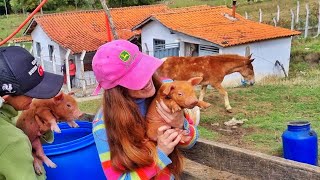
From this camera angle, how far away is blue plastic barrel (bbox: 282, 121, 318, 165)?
328 cm

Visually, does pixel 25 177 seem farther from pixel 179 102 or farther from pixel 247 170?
pixel 247 170

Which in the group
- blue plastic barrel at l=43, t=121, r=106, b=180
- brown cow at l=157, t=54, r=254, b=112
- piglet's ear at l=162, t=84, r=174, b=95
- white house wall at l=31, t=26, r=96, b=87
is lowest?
white house wall at l=31, t=26, r=96, b=87

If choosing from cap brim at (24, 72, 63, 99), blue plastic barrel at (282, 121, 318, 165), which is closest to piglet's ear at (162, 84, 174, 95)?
cap brim at (24, 72, 63, 99)

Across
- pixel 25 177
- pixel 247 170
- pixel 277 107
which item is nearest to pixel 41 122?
pixel 25 177

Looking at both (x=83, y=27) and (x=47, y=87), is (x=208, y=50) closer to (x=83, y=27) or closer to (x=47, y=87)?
(x=83, y=27)

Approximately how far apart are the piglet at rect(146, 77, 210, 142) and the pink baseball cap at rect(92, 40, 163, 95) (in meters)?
0.11

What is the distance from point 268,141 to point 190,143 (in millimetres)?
2912

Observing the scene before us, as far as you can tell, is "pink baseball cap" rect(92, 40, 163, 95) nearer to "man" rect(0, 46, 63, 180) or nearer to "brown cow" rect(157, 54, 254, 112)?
"man" rect(0, 46, 63, 180)

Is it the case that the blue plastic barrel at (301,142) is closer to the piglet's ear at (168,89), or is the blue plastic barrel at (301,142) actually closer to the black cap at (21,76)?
the piglet's ear at (168,89)

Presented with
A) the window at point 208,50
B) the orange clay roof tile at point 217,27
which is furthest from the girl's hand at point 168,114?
the window at point 208,50

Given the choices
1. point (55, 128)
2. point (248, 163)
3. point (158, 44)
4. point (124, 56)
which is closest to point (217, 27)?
point (158, 44)

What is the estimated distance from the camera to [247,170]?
245 centimetres

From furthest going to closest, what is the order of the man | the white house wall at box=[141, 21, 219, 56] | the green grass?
1. the white house wall at box=[141, 21, 219, 56]
2. the green grass
3. the man

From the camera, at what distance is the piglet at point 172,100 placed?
186cm
